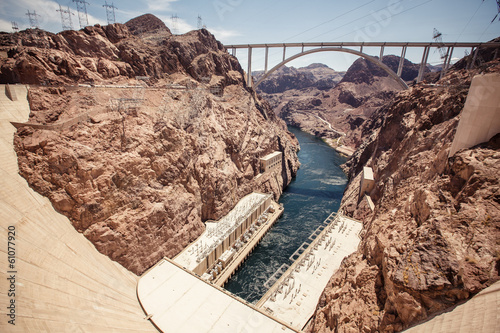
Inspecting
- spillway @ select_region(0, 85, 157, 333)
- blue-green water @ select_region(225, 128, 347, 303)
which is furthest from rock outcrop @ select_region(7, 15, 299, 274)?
blue-green water @ select_region(225, 128, 347, 303)

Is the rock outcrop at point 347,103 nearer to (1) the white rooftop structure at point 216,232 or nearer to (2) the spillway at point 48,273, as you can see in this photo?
(1) the white rooftop structure at point 216,232

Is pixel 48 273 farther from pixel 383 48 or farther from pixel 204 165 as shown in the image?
pixel 383 48

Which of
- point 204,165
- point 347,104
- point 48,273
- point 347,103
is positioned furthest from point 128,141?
point 347,103

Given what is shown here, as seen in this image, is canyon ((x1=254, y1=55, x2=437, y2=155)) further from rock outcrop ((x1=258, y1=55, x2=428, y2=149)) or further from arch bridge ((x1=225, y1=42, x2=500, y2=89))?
arch bridge ((x1=225, y1=42, x2=500, y2=89))

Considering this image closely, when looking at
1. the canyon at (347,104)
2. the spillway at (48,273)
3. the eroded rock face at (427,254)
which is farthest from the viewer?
the canyon at (347,104)

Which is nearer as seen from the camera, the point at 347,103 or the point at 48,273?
the point at 48,273

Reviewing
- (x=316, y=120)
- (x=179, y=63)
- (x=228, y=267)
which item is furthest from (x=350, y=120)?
(x=228, y=267)

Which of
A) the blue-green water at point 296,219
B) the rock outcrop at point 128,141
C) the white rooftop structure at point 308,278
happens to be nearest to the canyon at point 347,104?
the blue-green water at point 296,219
